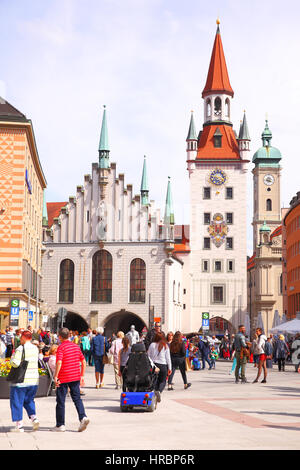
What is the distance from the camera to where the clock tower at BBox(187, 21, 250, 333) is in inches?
2899

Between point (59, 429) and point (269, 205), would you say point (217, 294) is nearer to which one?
point (269, 205)

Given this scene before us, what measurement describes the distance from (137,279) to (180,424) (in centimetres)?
5343

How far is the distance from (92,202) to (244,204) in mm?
18290

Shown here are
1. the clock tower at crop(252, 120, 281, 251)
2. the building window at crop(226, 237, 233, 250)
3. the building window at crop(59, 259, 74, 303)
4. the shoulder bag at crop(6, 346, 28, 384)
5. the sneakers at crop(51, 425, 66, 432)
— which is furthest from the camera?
the clock tower at crop(252, 120, 281, 251)

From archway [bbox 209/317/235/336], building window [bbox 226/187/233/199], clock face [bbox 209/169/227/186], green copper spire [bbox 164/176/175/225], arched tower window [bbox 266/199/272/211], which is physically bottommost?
archway [bbox 209/317/235/336]

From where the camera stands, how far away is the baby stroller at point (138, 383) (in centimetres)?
1280

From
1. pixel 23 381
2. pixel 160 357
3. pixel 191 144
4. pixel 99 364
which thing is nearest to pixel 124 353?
pixel 160 357

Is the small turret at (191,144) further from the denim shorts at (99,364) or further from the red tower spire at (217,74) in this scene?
the denim shorts at (99,364)

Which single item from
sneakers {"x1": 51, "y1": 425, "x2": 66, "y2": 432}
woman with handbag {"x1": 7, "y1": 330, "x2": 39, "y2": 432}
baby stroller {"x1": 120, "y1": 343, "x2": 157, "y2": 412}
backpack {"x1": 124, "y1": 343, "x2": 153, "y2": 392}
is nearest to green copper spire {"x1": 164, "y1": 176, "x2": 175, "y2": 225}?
baby stroller {"x1": 120, "y1": 343, "x2": 157, "y2": 412}

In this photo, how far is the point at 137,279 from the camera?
6425 cm

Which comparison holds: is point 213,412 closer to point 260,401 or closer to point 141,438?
point 260,401

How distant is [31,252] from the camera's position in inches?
1628

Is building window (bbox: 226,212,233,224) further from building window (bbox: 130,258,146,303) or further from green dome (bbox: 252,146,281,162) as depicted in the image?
green dome (bbox: 252,146,281,162)
